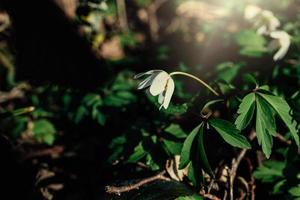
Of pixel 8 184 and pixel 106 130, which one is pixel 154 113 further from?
pixel 8 184

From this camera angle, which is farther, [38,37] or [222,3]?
[222,3]

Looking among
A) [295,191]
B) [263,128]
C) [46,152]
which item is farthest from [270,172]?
[46,152]

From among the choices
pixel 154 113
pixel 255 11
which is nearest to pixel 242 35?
pixel 255 11

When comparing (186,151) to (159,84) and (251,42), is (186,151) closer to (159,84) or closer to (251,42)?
(159,84)

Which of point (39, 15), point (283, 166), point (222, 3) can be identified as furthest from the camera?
point (222, 3)

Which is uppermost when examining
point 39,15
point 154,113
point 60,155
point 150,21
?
point 39,15
